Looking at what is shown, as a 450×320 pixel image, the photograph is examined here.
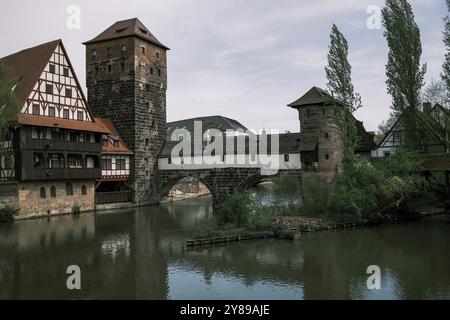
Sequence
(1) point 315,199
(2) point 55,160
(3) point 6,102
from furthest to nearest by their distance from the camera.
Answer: (2) point 55,160 < (1) point 315,199 < (3) point 6,102

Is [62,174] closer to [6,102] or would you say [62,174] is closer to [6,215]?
[6,215]

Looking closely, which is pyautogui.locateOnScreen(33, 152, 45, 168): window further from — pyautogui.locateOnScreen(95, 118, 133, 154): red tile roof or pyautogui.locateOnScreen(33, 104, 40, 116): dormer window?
pyautogui.locateOnScreen(95, 118, 133, 154): red tile roof

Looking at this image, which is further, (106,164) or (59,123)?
(106,164)

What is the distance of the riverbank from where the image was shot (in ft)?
75.5

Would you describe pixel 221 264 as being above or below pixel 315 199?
below

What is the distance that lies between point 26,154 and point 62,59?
8285 mm

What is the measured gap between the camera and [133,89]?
145 ft

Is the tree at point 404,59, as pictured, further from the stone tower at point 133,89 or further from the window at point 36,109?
the window at point 36,109

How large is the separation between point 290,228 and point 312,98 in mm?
13812

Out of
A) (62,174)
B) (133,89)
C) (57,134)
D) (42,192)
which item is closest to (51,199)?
(42,192)

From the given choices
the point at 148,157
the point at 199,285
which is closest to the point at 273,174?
the point at 148,157

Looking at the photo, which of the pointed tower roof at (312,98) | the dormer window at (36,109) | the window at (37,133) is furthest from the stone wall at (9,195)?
the pointed tower roof at (312,98)

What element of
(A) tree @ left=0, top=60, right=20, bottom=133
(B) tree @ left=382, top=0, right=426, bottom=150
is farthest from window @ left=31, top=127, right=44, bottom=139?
(B) tree @ left=382, top=0, right=426, bottom=150

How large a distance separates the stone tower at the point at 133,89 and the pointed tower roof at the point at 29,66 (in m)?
8.50
